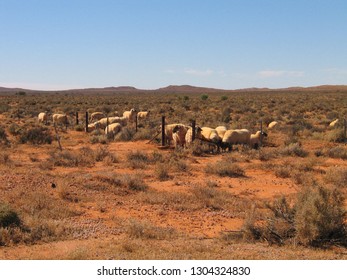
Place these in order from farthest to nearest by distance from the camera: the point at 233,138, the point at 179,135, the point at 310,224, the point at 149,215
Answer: the point at 179,135 → the point at 233,138 → the point at 149,215 → the point at 310,224

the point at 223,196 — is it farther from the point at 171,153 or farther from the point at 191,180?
the point at 171,153

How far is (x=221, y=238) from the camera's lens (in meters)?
7.20

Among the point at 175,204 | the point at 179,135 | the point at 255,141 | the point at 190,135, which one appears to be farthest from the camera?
the point at 179,135

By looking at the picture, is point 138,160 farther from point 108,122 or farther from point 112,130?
point 108,122

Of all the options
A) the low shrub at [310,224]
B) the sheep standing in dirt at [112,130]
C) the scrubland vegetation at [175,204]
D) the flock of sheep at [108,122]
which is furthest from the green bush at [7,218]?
the sheep standing in dirt at [112,130]

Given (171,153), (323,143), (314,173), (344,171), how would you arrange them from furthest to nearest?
(323,143) < (171,153) < (314,173) < (344,171)

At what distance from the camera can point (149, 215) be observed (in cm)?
896

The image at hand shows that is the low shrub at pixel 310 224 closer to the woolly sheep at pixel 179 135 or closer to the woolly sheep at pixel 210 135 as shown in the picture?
the woolly sheep at pixel 210 135

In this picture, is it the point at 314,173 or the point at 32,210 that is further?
the point at 314,173

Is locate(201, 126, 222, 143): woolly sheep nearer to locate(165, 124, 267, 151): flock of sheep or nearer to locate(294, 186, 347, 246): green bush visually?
locate(165, 124, 267, 151): flock of sheep

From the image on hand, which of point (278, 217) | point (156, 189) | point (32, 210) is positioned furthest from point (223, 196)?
point (32, 210)

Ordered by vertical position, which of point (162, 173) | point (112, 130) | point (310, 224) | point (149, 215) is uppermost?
point (112, 130)

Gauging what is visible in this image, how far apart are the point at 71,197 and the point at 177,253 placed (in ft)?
15.4

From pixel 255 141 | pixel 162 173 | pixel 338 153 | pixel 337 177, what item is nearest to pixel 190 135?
pixel 255 141
